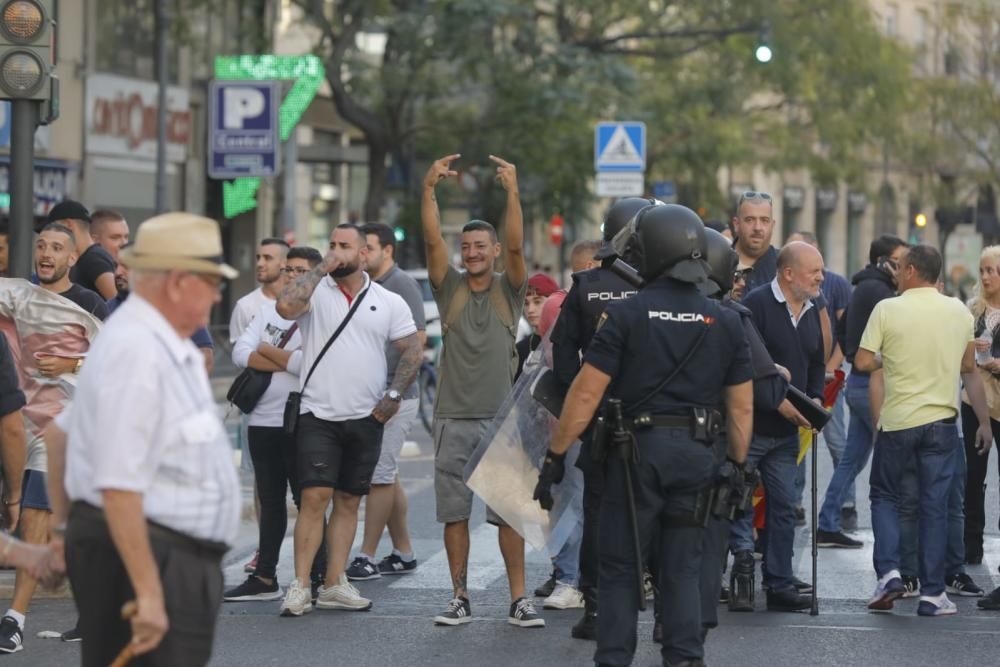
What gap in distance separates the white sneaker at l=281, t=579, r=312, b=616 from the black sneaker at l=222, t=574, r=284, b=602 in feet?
1.72

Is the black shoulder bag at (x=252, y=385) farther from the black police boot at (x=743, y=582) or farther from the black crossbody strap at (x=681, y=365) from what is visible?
the black crossbody strap at (x=681, y=365)

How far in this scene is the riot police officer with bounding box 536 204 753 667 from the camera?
6809mm

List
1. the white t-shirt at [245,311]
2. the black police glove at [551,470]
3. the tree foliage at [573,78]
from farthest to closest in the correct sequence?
the tree foliage at [573,78] < the white t-shirt at [245,311] < the black police glove at [551,470]

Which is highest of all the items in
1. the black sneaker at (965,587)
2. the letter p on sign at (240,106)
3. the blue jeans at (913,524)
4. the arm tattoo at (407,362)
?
the letter p on sign at (240,106)

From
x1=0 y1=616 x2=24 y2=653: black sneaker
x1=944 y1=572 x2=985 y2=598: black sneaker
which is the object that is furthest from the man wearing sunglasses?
x1=0 y1=616 x2=24 y2=653: black sneaker

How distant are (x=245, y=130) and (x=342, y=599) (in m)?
13.4

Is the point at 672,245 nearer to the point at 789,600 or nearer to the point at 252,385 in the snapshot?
the point at 789,600

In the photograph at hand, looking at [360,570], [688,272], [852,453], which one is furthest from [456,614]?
[852,453]

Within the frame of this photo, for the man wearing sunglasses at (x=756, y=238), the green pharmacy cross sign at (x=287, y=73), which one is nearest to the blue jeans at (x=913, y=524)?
the man wearing sunglasses at (x=756, y=238)

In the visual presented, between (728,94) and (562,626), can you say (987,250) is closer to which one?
(562,626)

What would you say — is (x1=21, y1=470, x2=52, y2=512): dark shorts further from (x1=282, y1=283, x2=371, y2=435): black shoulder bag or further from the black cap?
the black cap

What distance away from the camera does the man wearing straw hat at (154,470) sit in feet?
15.4

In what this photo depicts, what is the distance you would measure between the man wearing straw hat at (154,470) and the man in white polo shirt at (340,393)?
13.4 ft

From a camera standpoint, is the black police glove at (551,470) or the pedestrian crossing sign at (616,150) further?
the pedestrian crossing sign at (616,150)
